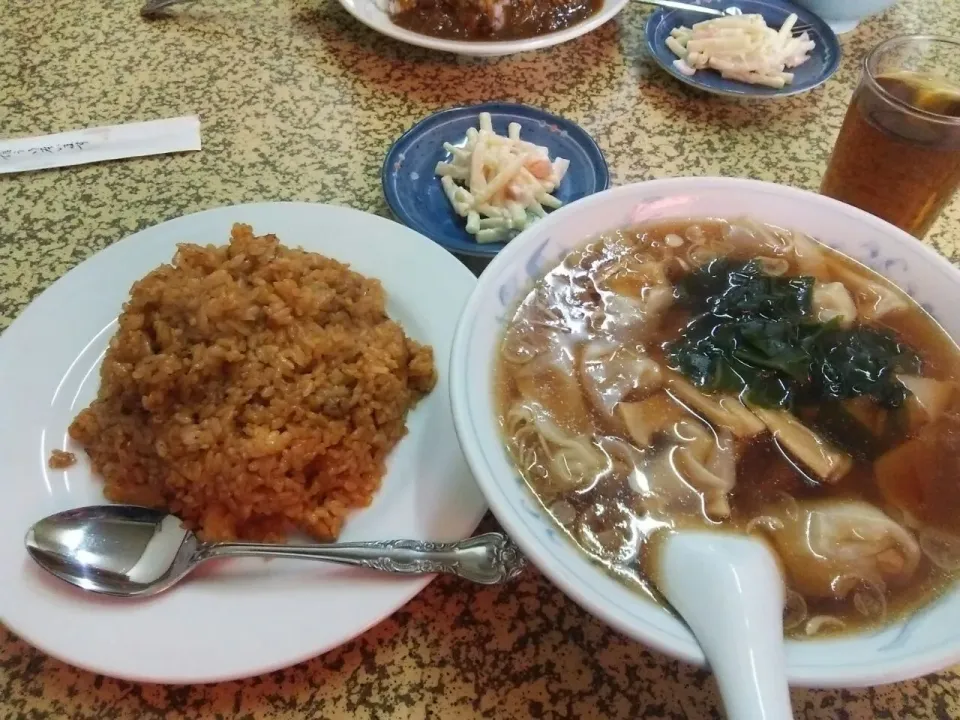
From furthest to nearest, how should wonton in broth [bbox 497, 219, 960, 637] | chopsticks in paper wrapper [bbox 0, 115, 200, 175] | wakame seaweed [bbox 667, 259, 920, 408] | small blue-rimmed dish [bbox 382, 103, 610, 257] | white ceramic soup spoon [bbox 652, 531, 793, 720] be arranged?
chopsticks in paper wrapper [bbox 0, 115, 200, 175] → small blue-rimmed dish [bbox 382, 103, 610, 257] → wakame seaweed [bbox 667, 259, 920, 408] → wonton in broth [bbox 497, 219, 960, 637] → white ceramic soup spoon [bbox 652, 531, 793, 720]

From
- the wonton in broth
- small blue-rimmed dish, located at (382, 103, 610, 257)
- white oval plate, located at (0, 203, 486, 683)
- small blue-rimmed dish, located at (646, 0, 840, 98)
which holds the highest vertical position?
small blue-rimmed dish, located at (646, 0, 840, 98)

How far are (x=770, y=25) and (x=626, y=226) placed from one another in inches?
43.8

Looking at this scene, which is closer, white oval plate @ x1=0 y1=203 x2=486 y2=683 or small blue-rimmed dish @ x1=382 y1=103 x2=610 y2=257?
white oval plate @ x1=0 y1=203 x2=486 y2=683

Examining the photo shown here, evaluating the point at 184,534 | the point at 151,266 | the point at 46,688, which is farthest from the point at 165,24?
the point at 46,688

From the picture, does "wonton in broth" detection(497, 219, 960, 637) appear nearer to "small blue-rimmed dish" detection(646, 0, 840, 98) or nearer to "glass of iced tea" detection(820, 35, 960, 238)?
"glass of iced tea" detection(820, 35, 960, 238)

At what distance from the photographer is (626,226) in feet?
3.45

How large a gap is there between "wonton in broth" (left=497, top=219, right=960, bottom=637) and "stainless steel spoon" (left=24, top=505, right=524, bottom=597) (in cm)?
13

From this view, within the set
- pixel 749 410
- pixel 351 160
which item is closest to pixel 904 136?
pixel 749 410

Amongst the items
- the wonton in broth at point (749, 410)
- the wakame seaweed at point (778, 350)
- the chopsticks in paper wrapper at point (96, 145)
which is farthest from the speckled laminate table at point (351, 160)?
the wakame seaweed at point (778, 350)

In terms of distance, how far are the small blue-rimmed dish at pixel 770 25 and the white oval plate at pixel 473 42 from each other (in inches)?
5.0

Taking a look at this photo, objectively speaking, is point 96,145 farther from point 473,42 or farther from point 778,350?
point 778,350

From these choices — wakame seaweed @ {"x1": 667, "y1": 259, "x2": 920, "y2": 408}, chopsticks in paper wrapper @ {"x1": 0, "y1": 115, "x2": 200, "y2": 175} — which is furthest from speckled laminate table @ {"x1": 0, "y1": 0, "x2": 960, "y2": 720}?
wakame seaweed @ {"x1": 667, "y1": 259, "x2": 920, "y2": 408}

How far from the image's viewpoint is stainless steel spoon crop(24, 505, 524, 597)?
860 mm

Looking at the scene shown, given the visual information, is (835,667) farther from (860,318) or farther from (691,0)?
(691,0)
